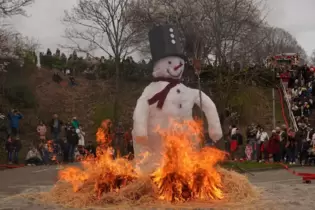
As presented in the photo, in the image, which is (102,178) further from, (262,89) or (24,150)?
(262,89)

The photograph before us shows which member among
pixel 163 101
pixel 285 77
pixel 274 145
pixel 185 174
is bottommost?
→ pixel 185 174

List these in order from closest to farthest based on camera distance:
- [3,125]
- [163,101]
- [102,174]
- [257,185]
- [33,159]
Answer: [102,174]
[163,101]
[257,185]
[33,159]
[3,125]

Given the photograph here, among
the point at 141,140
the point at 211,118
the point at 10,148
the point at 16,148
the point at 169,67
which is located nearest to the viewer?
the point at 141,140

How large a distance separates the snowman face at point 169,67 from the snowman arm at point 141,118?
0.53 metres

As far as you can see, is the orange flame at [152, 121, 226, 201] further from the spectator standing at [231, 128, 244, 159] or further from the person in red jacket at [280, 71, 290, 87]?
the person in red jacket at [280, 71, 290, 87]

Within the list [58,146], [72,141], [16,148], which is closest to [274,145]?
[72,141]

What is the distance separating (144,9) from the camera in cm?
3688

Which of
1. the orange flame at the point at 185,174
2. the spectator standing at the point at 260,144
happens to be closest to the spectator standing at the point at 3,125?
the spectator standing at the point at 260,144

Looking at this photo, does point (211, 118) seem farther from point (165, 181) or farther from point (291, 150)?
point (291, 150)

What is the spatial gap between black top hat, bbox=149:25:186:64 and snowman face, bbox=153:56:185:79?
0.31ft

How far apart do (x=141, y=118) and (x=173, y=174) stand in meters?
1.67

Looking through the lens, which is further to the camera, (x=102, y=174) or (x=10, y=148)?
(x=10, y=148)

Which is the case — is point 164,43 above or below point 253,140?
above

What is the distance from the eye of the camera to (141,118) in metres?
10.3
